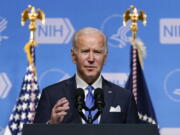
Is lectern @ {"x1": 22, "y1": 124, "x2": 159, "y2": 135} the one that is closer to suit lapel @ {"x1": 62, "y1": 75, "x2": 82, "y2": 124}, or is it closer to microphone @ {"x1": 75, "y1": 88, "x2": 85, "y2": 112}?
microphone @ {"x1": 75, "y1": 88, "x2": 85, "y2": 112}

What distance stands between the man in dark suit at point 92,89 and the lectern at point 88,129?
1.38ft

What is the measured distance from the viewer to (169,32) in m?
3.38

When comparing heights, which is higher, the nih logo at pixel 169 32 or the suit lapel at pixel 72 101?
the nih logo at pixel 169 32

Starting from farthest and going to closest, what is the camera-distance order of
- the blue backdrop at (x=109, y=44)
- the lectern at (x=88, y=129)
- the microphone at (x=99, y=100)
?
the blue backdrop at (x=109, y=44) → the microphone at (x=99, y=100) → the lectern at (x=88, y=129)

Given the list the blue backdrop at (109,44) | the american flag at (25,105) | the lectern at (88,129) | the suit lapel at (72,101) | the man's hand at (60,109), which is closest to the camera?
the lectern at (88,129)

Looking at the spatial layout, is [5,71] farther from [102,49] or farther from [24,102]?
[102,49]

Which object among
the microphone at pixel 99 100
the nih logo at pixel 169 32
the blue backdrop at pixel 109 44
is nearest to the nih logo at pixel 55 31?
the blue backdrop at pixel 109 44

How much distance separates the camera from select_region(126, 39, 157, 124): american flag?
3.13 meters

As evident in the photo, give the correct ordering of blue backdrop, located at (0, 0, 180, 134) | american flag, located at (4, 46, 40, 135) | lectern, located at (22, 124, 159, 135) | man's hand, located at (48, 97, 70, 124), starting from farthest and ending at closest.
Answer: blue backdrop, located at (0, 0, 180, 134) → american flag, located at (4, 46, 40, 135) → man's hand, located at (48, 97, 70, 124) → lectern, located at (22, 124, 159, 135)

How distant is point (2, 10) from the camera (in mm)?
3439

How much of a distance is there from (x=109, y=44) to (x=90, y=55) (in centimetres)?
168

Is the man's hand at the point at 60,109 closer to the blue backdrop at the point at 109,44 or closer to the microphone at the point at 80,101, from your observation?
the microphone at the point at 80,101

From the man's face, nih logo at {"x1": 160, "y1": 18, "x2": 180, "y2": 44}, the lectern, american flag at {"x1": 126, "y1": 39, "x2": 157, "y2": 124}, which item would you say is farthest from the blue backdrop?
the lectern

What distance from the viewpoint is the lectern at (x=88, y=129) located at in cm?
121
